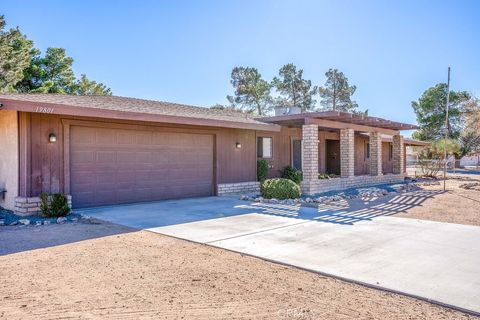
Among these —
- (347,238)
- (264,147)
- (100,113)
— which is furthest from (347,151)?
(100,113)

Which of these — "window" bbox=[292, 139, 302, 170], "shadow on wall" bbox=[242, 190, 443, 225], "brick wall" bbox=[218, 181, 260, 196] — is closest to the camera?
"shadow on wall" bbox=[242, 190, 443, 225]

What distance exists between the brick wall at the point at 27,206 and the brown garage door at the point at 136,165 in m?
0.94

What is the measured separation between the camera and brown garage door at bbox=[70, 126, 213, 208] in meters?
9.34

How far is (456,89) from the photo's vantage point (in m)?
37.5

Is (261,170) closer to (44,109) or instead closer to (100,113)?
(100,113)

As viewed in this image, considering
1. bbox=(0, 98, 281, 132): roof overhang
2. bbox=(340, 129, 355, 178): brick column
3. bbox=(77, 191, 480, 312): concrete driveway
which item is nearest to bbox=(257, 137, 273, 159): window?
bbox=(0, 98, 281, 132): roof overhang

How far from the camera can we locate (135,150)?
34.1 feet

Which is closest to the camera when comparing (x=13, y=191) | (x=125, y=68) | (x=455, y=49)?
(x=13, y=191)

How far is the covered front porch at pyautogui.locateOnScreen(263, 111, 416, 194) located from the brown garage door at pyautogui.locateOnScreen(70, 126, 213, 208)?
3.27 m

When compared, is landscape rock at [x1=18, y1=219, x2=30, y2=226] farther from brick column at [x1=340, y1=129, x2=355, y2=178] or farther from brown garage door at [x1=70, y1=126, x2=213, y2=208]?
brick column at [x1=340, y1=129, x2=355, y2=178]

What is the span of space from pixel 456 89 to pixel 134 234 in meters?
40.3

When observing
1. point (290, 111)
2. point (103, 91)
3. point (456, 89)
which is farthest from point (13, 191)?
point (456, 89)

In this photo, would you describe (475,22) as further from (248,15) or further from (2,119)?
(2,119)

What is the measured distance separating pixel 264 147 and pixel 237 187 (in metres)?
2.29
